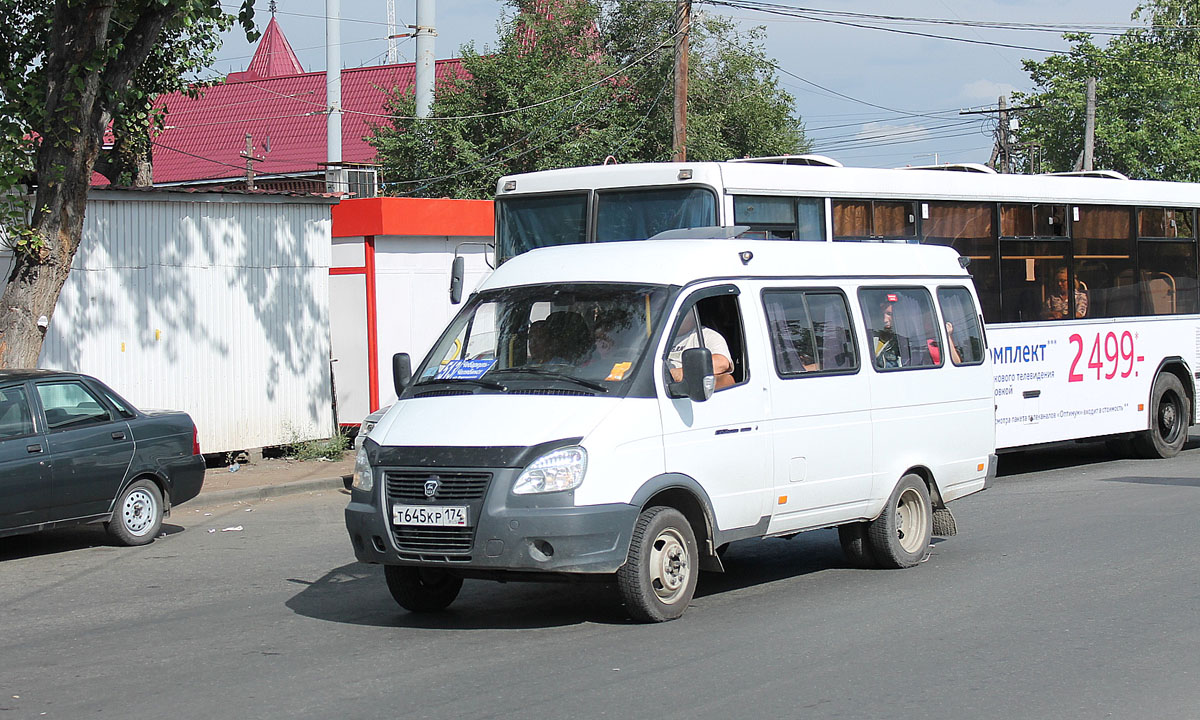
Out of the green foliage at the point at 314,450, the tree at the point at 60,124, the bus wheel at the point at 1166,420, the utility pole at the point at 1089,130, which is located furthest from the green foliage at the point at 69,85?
the utility pole at the point at 1089,130

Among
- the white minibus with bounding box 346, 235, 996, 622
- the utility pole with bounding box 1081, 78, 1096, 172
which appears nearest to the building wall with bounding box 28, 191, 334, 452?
the white minibus with bounding box 346, 235, 996, 622

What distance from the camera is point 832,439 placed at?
894cm

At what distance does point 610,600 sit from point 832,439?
71.4 inches

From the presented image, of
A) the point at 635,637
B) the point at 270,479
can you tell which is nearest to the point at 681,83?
the point at 270,479

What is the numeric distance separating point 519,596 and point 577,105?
1153 inches

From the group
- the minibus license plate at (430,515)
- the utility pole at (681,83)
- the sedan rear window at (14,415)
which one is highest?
the utility pole at (681,83)

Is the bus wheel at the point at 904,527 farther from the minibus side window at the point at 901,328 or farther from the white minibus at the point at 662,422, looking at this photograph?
the minibus side window at the point at 901,328

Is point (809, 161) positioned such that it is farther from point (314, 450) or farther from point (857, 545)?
point (314, 450)

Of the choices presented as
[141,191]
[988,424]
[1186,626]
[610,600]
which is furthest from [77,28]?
[1186,626]

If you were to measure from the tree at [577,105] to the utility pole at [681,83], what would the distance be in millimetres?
10652

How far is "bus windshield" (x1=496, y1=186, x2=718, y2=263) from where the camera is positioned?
39.7 feet

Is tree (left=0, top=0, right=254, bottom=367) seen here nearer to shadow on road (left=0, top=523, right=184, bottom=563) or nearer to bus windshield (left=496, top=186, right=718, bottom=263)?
shadow on road (left=0, top=523, right=184, bottom=563)

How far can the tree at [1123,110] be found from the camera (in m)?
50.1

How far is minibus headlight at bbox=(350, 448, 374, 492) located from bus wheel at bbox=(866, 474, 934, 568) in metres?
3.71
